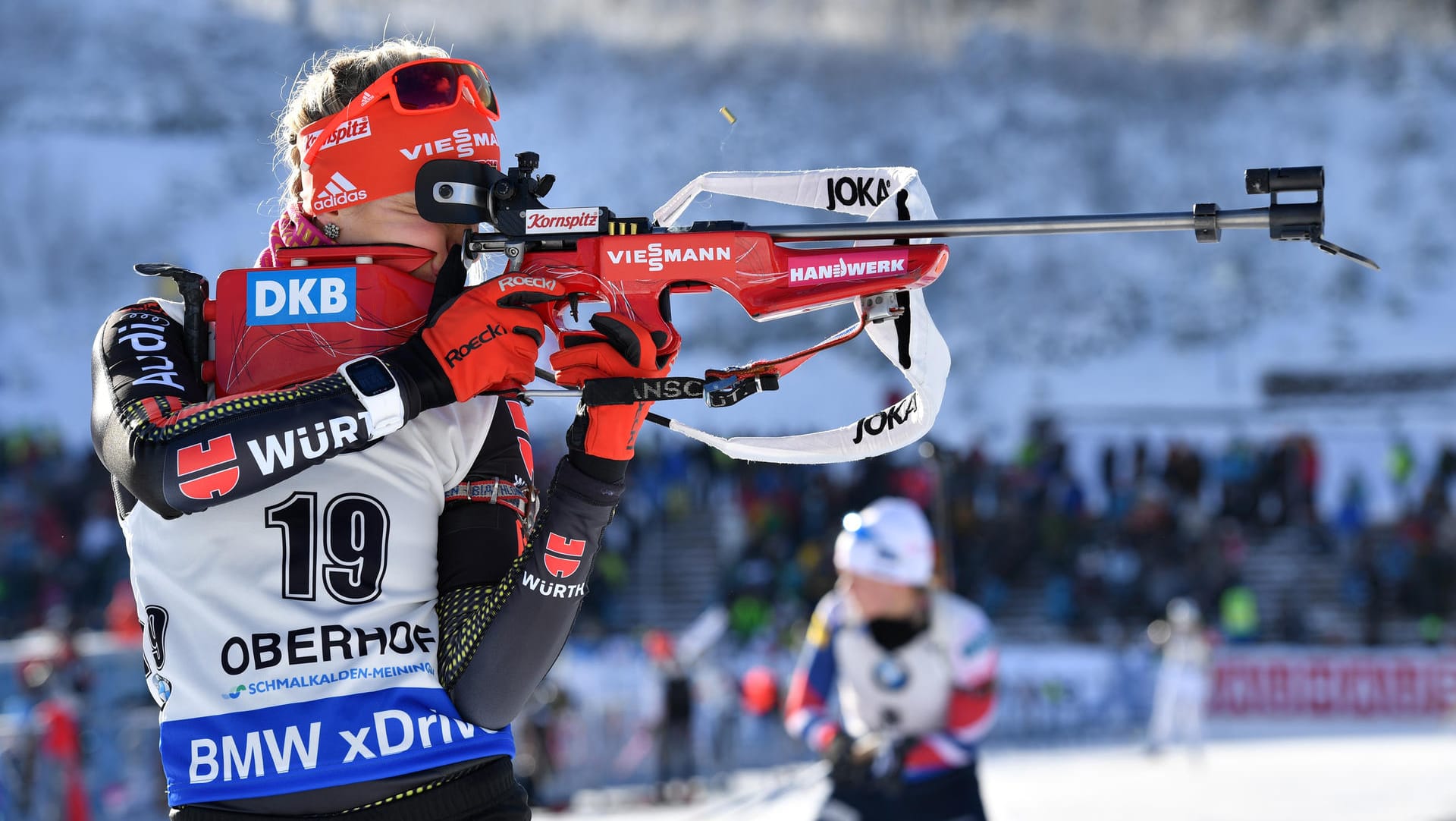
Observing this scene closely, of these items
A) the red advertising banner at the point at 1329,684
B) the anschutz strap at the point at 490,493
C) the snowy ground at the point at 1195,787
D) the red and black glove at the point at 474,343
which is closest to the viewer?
the red and black glove at the point at 474,343

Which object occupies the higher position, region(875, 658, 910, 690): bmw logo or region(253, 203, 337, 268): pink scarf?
region(253, 203, 337, 268): pink scarf

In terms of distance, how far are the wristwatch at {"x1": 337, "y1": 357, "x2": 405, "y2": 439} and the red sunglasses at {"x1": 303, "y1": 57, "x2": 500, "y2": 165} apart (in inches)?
15.8

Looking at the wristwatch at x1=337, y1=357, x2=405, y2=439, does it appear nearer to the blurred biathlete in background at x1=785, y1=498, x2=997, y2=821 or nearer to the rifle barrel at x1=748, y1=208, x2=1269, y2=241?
the rifle barrel at x1=748, y1=208, x2=1269, y2=241

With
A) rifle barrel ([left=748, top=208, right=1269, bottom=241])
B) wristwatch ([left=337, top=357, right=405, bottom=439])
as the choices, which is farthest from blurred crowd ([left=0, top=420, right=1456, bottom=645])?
wristwatch ([left=337, top=357, right=405, bottom=439])

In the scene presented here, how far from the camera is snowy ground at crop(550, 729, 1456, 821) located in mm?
8758

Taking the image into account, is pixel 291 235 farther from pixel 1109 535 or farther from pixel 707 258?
pixel 1109 535

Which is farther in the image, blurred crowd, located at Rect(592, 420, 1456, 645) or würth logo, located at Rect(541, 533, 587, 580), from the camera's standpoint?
blurred crowd, located at Rect(592, 420, 1456, 645)

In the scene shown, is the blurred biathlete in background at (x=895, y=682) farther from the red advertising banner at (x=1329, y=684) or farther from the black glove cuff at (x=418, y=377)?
the red advertising banner at (x=1329, y=684)

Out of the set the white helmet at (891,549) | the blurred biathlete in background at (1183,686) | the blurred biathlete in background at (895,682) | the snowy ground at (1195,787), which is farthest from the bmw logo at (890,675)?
the blurred biathlete in background at (1183,686)

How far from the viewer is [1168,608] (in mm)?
Result: 18688

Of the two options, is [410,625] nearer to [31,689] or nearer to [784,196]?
[784,196]

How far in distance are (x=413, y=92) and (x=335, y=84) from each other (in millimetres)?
137

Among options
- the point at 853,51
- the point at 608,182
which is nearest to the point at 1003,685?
the point at 853,51

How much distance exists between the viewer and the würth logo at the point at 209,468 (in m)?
1.85
